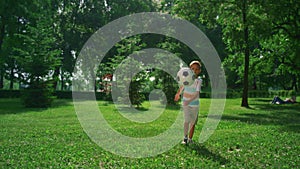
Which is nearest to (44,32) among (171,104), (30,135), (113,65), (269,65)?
(113,65)

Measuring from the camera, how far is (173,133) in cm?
1141

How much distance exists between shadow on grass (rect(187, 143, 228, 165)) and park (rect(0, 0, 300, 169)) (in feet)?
0.09

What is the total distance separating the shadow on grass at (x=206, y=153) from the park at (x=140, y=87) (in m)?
0.03

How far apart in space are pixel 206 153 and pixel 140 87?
18.8m

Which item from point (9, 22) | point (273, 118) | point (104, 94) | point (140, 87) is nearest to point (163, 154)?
point (273, 118)

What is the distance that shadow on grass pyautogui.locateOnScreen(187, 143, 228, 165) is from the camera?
7250 mm

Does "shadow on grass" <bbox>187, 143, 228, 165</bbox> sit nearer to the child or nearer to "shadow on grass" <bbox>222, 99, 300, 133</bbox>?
the child

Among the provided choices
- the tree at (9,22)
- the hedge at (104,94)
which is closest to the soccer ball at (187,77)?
the hedge at (104,94)

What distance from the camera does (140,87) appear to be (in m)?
26.6

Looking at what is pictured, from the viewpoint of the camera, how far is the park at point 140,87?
803 cm

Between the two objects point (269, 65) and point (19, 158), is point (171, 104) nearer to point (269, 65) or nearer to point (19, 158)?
point (269, 65)

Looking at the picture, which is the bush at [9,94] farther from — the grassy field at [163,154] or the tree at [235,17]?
the grassy field at [163,154]

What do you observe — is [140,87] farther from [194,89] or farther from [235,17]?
[194,89]

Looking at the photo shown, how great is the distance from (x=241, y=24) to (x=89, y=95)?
1076 inches
